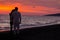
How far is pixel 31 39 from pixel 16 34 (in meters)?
1.97

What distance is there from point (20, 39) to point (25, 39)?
39 centimetres

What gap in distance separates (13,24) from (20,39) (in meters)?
1.63

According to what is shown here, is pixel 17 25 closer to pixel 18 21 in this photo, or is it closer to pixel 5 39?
pixel 18 21

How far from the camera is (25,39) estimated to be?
19.3 meters

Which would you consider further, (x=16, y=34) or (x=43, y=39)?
(x=16, y=34)

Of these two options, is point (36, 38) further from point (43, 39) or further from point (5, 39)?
point (5, 39)

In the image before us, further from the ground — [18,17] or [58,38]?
[18,17]

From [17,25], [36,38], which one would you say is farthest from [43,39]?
[17,25]

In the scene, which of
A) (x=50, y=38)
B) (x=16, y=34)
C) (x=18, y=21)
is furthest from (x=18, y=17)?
(x=50, y=38)

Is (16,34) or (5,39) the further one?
(16,34)

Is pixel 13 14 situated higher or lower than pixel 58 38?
higher

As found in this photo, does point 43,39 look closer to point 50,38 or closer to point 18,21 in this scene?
point 50,38

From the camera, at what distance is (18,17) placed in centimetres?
2003

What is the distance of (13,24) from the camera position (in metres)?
20.3
